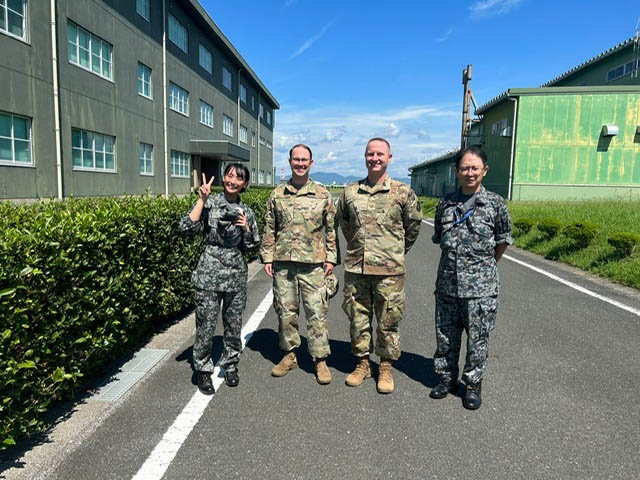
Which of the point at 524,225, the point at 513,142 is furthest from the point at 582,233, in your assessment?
the point at 513,142

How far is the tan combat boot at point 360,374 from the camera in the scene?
3.69 meters

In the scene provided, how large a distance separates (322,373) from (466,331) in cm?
127

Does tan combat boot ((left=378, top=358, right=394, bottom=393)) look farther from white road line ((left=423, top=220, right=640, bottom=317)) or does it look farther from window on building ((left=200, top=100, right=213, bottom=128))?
window on building ((left=200, top=100, right=213, bottom=128))

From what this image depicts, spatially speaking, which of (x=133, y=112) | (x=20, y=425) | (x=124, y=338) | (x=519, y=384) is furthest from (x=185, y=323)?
(x=133, y=112)

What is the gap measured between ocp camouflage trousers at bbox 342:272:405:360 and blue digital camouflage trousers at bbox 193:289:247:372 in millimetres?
944

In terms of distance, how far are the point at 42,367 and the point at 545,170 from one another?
85.4 ft

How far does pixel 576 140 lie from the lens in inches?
931

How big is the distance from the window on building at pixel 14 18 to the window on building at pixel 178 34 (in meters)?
10.4

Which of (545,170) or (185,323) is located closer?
(185,323)

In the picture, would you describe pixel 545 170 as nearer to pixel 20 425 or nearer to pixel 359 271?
pixel 359 271

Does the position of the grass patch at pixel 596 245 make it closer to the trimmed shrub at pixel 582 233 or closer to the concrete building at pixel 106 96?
the trimmed shrub at pixel 582 233

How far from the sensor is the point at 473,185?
11.0ft

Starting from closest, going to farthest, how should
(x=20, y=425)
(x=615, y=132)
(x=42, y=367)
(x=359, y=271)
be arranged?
(x=20, y=425)
(x=42, y=367)
(x=359, y=271)
(x=615, y=132)

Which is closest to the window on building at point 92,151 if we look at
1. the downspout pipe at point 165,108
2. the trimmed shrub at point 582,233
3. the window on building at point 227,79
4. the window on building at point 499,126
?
the downspout pipe at point 165,108
